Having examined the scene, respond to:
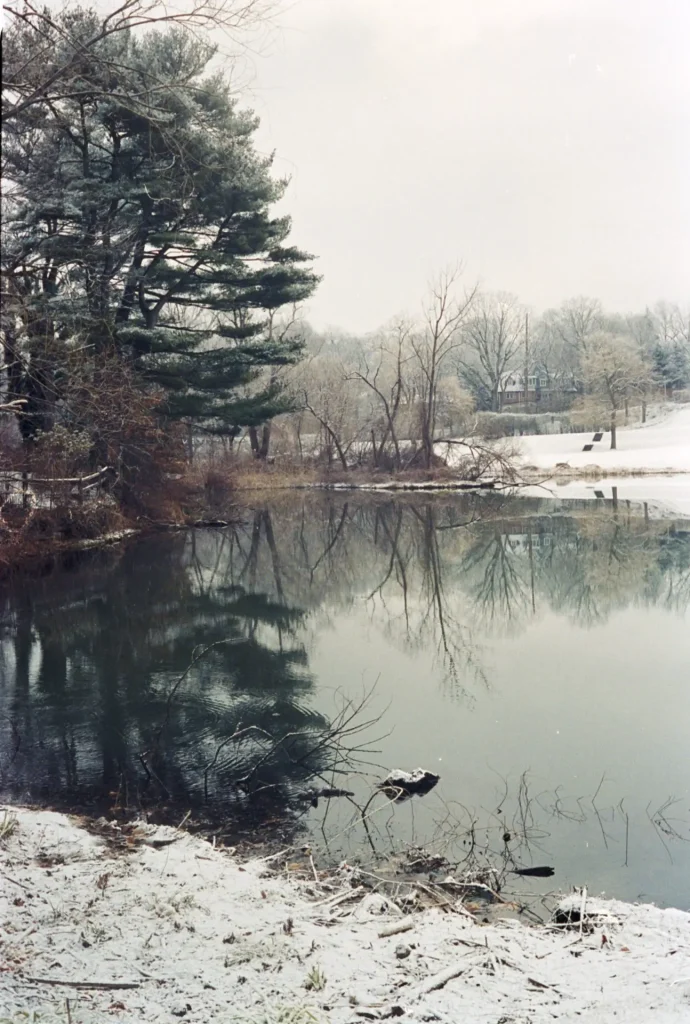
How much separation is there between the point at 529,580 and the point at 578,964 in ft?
18.0

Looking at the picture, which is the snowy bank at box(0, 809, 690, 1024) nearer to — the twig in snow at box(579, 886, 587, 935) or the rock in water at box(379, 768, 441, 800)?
the twig in snow at box(579, 886, 587, 935)

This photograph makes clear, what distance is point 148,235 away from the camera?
5547 mm

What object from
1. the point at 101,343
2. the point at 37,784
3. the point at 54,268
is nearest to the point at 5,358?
the point at 54,268

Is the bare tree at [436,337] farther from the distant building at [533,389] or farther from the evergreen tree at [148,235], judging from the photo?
the evergreen tree at [148,235]

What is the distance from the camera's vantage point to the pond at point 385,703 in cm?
275

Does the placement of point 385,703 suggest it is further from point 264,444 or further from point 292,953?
point 264,444

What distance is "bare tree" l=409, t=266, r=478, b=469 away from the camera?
25.9 feet

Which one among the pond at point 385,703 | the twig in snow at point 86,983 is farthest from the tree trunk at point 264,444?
the twig in snow at point 86,983

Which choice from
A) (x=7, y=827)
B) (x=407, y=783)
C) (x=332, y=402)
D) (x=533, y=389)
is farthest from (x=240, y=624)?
(x=332, y=402)

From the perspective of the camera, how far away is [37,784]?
3.19 m

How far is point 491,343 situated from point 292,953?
786cm

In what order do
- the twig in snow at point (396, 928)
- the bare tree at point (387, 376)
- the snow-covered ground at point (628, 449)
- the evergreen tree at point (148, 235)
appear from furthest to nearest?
the bare tree at point (387, 376) → the snow-covered ground at point (628, 449) → the evergreen tree at point (148, 235) → the twig in snow at point (396, 928)

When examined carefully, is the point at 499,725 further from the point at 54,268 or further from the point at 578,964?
the point at 54,268

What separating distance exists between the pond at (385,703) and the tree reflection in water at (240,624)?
2 cm
